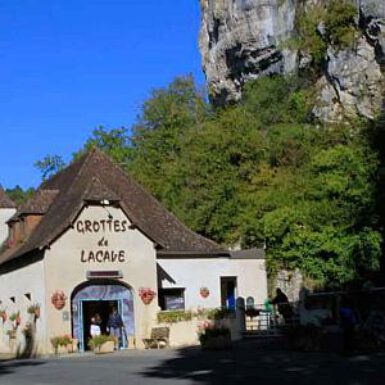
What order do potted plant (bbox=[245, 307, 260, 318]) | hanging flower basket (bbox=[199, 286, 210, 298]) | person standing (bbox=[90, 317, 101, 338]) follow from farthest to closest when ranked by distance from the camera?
hanging flower basket (bbox=[199, 286, 210, 298]) → potted plant (bbox=[245, 307, 260, 318]) → person standing (bbox=[90, 317, 101, 338])

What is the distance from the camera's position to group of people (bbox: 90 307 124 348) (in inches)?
1357

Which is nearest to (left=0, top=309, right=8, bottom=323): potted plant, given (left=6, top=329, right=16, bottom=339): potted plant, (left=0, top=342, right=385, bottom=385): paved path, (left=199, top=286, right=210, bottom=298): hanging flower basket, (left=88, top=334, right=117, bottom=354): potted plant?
(left=6, top=329, right=16, bottom=339): potted plant

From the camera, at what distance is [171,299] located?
3872 centimetres

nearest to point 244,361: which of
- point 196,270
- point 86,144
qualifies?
point 196,270

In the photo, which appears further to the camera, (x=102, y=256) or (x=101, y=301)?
(x=101, y=301)

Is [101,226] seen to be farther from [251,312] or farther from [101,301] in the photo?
[251,312]

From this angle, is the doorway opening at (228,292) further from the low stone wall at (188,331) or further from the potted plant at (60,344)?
the potted plant at (60,344)

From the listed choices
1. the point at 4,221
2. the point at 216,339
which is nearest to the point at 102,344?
the point at 216,339

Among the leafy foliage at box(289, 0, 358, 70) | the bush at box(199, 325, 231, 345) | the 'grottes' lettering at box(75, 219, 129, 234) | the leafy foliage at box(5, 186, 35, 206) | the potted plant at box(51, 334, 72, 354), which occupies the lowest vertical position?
the potted plant at box(51, 334, 72, 354)

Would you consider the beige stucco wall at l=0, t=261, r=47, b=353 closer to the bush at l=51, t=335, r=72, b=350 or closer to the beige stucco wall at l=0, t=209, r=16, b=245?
the bush at l=51, t=335, r=72, b=350

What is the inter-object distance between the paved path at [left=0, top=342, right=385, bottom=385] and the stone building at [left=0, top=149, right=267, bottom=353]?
1001 cm

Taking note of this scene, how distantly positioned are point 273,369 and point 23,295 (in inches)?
804

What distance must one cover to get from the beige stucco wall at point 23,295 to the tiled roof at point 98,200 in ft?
2.90

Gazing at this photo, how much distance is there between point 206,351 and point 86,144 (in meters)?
43.0
